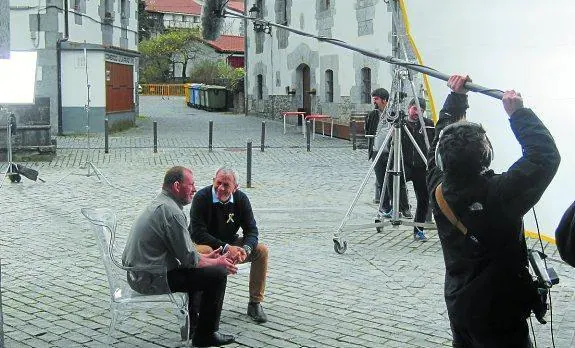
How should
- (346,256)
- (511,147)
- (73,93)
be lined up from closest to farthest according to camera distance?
(511,147) → (346,256) → (73,93)

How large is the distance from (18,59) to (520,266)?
37.5 ft

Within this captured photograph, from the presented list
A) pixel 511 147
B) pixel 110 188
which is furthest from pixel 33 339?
pixel 110 188

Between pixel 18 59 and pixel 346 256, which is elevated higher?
pixel 18 59

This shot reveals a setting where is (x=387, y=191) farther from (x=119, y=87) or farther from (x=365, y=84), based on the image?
(x=119, y=87)

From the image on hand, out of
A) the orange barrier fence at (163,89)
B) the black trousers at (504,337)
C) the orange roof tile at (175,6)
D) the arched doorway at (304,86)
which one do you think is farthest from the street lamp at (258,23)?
the orange roof tile at (175,6)

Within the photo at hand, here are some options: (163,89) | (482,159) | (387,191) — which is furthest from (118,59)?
(163,89)

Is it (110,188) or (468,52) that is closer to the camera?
(468,52)

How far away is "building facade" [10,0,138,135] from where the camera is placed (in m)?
24.8

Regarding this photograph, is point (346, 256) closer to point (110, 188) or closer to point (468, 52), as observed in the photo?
point (468, 52)

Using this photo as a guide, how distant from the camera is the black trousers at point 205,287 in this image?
5.53 m

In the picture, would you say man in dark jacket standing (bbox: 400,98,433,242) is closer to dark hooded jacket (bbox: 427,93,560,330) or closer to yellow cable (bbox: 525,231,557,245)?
yellow cable (bbox: 525,231,557,245)

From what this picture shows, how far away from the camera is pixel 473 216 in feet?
11.7

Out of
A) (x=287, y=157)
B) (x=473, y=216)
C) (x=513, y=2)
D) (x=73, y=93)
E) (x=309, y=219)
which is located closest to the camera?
(x=473, y=216)

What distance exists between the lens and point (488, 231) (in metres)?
3.54
